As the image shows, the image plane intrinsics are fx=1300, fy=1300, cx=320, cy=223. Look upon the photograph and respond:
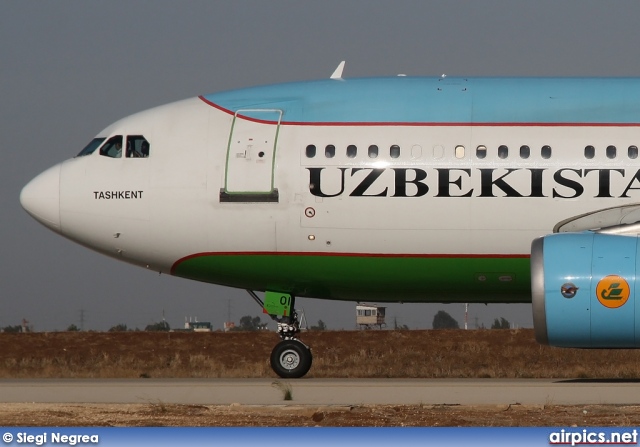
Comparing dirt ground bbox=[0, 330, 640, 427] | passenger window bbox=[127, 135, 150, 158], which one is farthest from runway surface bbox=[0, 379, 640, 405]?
passenger window bbox=[127, 135, 150, 158]

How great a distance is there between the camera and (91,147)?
1958cm

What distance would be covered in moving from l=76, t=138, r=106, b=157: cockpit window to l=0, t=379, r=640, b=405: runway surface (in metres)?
3.61

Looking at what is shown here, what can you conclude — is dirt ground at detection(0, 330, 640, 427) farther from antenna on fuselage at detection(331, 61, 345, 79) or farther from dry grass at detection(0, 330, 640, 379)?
antenna on fuselage at detection(331, 61, 345, 79)

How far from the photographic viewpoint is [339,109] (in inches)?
740

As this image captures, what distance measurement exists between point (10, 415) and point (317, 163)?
21.8 feet

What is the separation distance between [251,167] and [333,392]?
4.20m

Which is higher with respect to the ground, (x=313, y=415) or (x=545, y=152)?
(x=545, y=152)

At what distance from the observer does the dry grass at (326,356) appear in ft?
71.5

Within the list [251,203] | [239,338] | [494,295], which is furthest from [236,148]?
[239,338]

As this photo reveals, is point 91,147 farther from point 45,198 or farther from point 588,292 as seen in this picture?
point 588,292

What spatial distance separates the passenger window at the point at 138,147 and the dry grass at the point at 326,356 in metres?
3.87

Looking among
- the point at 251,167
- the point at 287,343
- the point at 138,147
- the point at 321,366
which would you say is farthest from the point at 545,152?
the point at 321,366

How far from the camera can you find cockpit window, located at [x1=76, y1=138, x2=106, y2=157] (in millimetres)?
19500

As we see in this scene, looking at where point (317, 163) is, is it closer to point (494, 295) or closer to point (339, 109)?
point (339, 109)
